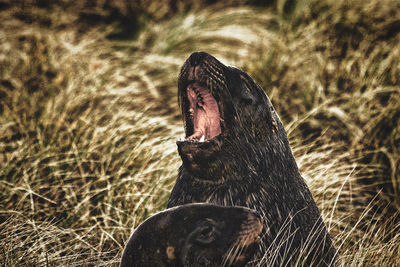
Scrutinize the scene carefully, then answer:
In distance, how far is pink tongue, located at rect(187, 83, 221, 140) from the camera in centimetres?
252

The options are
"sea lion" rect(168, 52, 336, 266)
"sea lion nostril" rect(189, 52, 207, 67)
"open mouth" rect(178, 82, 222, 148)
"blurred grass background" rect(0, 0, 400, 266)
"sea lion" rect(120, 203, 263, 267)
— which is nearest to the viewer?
"sea lion" rect(120, 203, 263, 267)

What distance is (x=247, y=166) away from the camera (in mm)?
2326

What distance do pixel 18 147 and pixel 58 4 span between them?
2.39 metres

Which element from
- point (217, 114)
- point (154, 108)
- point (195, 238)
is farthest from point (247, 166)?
point (154, 108)

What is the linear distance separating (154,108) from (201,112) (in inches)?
72.9

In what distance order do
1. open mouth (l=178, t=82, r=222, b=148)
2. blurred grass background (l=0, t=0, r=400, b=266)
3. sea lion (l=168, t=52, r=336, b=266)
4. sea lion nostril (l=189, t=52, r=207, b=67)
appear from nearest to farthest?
sea lion (l=168, t=52, r=336, b=266) < sea lion nostril (l=189, t=52, r=207, b=67) < open mouth (l=178, t=82, r=222, b=148) < blurred grass background (l=0, t=0, r=400, b=266)

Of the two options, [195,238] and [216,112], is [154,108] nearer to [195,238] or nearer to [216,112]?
[216,112]

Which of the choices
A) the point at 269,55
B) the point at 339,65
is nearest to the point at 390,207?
the point at 339,65

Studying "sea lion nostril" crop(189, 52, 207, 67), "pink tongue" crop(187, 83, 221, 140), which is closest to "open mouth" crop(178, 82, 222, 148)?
"pink tongue" crop(187, 83, 221, 140)

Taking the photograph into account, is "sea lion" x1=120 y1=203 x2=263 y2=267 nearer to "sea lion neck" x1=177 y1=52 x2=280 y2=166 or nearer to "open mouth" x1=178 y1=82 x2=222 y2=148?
"sea lion neck" x1=177 y1=52 x2=280 y2=166

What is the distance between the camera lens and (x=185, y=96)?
8.37ft

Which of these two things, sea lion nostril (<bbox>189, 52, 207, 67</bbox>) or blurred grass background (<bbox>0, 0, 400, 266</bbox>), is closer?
sea lion nostril (<bbox>189, 52, 207, 67</bbox>)

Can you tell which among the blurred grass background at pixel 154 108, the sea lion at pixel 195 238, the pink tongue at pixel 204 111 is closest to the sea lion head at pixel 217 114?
the pink tongue at pixel 204 111

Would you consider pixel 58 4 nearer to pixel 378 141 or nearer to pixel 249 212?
pixel 378 141
